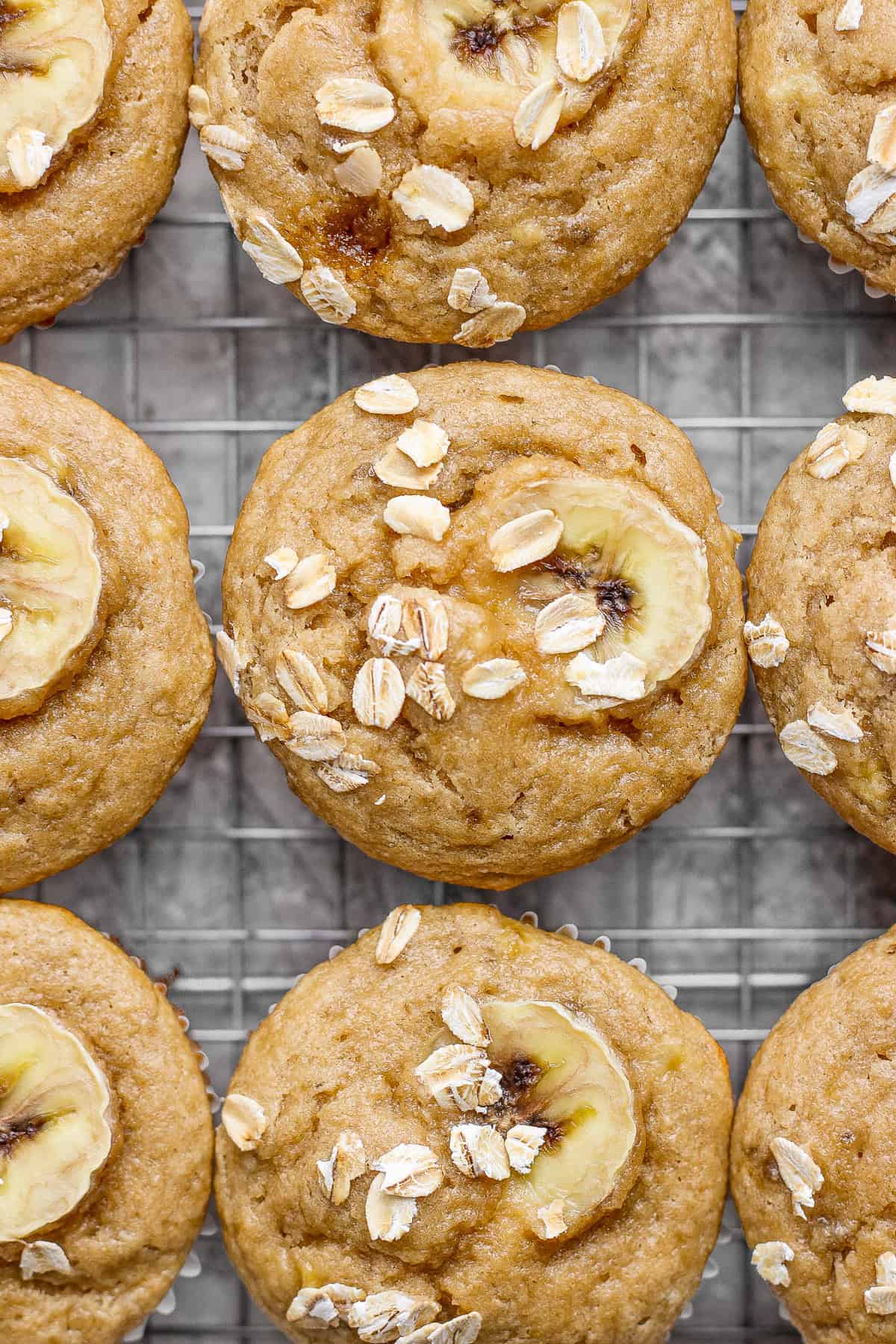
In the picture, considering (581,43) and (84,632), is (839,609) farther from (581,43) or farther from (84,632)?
(84,632)

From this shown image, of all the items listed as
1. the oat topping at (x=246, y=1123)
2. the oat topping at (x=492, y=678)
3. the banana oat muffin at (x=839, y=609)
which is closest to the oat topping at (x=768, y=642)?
the banana oat muffin at (x=839, y=609)

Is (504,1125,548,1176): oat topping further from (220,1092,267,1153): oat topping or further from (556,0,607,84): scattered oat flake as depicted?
(556,0,607,84): scattered oat flake

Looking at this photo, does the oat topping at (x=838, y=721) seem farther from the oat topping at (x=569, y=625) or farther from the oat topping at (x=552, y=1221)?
the oat topping at (x=552, y=1221)

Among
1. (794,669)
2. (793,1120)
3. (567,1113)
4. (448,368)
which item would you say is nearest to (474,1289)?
(567,1113)

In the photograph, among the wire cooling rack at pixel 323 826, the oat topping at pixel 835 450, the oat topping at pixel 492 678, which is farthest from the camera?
the wire cooling rack at pixel 323 826

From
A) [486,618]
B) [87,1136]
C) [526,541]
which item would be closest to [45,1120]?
[87,1136]

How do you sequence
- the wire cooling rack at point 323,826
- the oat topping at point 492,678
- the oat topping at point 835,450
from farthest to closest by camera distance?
1. the wire cooling rack at point 323,826
2. the oat topping at point 835,450
3. the oat topping at point 492,678
